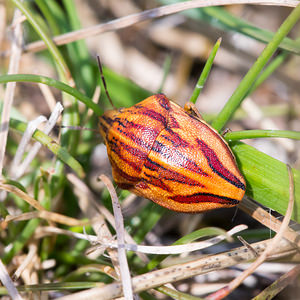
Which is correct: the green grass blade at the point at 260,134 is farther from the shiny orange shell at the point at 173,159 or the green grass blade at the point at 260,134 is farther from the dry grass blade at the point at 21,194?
the dry grass blade at the point at 21,194

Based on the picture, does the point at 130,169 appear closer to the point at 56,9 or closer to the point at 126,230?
the point at 126,230

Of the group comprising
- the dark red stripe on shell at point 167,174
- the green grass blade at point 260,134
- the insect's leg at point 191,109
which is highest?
the insect's leg at point 191,109

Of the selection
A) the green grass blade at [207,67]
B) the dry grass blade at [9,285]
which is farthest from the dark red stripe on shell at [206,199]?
the dry grass blade at [9,285]

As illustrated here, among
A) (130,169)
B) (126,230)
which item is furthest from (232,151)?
(126,230)

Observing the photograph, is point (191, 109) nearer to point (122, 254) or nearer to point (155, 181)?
point (155, 181)

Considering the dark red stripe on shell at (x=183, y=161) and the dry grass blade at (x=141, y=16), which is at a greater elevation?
the dry grass blade at (x=141, y=16)

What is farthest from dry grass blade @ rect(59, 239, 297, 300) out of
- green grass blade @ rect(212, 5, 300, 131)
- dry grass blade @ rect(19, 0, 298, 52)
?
dry grass blade @ rect(19, 0, 298, 52)

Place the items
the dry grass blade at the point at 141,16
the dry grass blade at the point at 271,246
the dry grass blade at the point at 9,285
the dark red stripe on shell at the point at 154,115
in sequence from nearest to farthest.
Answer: the dry grass blade at the point at 271,246 → the dry grass blade at the point at 9,285 → the dark red stripe on shell at the point at 154,115 → the dry grass blade at the point at 141,16
